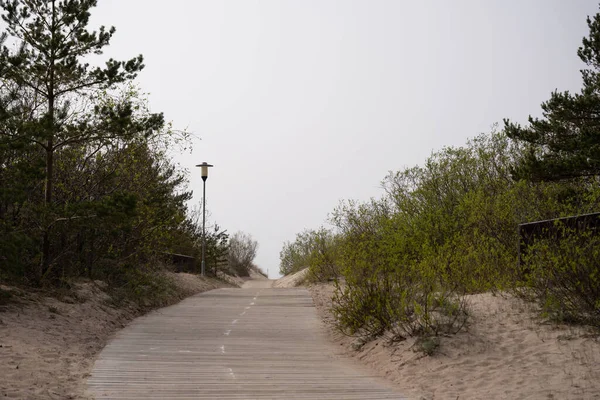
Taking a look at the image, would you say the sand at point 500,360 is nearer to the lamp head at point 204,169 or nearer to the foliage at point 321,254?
the foliage at point 321,254

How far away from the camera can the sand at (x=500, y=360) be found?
7641 millimetres

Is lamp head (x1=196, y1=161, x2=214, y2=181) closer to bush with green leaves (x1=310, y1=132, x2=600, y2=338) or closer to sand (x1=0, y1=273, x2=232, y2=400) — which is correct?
bush with green leaves (x1=310, y1=132, x2=600, y2=338)

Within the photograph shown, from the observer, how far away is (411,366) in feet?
30.1

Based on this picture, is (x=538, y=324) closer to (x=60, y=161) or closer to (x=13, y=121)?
(x=13, y=121)

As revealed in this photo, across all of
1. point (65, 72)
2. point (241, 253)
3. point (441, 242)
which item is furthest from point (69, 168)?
point (241, 253)

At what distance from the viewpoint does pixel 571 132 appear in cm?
2039

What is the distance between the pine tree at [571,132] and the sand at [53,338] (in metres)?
12.7

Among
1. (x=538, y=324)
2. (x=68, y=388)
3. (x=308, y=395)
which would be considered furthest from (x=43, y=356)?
(x=538, y=324)

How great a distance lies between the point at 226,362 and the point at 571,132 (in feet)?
49.9

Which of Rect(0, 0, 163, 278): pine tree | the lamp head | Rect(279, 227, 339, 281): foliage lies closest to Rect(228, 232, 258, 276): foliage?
Rect(279, 227, 339, 281): foliage

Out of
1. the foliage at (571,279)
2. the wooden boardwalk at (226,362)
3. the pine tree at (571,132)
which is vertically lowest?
the wooden boardwalk at (226,362)

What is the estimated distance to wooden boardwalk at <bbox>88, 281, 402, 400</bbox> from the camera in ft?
25.7

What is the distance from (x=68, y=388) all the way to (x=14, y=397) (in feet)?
2.73

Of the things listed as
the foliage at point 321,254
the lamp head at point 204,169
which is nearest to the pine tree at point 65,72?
the foliage at point 321,254
